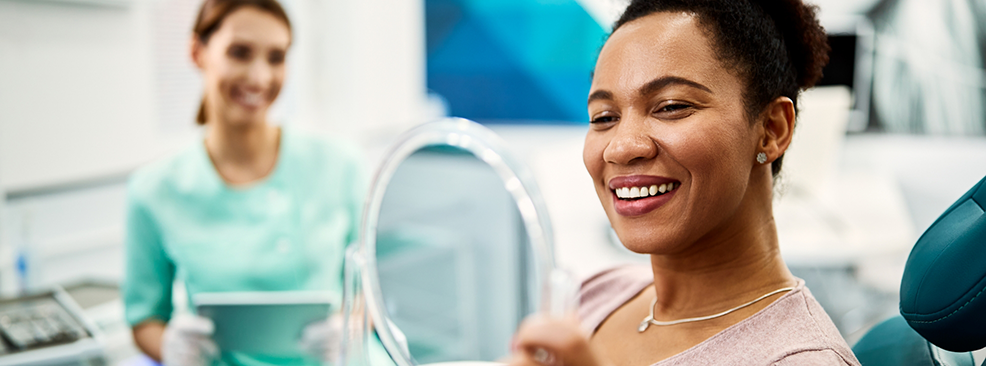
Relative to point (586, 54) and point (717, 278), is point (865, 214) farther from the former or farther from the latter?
point (717, 278)

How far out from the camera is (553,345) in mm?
463

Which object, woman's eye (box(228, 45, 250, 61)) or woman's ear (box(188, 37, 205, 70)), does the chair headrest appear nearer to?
woman's eye (box(228, 45, 250, 61))

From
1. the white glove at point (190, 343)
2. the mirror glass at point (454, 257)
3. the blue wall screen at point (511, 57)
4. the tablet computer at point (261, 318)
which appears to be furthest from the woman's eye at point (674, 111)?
the blue wall screen at point (511, 57)

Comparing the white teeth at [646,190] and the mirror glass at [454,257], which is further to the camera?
the mirror glass at [454,257]

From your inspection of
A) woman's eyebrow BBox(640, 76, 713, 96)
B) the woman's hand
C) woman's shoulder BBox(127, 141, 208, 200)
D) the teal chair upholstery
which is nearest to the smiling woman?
woman's eyebrow BBox(640, 76, 713, 96)

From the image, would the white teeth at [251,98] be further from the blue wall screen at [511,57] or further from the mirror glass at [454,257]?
the blue wall screen at [511,57]

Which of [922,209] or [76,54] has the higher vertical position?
[76,54]

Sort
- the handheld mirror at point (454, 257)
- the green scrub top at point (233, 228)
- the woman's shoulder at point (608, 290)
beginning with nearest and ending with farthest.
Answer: the woman's shoulder at point (608, 290) → the green scrub top at point (233, 228) → the handheld mirror at point (454, 257)

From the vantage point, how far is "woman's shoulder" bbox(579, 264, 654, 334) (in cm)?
96

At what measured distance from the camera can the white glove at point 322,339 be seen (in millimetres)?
1433

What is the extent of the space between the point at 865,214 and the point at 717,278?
2.22 meters

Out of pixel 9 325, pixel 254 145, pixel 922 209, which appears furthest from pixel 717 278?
pixel 922 209

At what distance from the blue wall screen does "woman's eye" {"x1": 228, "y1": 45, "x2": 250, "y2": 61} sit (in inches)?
102

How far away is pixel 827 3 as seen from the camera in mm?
3418
